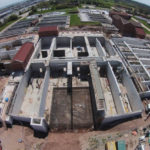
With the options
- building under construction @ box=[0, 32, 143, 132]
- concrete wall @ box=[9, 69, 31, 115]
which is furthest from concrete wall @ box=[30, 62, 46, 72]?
concrete wall @ box=[9, 69, 31, 115]

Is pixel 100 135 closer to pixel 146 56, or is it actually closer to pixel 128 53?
pixel 128 53

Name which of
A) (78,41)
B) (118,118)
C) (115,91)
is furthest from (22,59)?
(118,118)

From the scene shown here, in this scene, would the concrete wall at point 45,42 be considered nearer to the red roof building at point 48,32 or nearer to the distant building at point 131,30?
the red roof building at point 48,32

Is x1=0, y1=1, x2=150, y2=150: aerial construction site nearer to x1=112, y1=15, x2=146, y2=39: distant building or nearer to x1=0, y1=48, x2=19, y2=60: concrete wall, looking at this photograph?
x1=0, y1=48, x2=19, y2=60: concrete wall

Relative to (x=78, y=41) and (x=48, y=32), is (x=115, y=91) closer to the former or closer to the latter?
(x=78, y=41)

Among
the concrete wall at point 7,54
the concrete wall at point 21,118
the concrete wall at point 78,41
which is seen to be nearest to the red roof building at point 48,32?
the concrete wall at point 78,41
